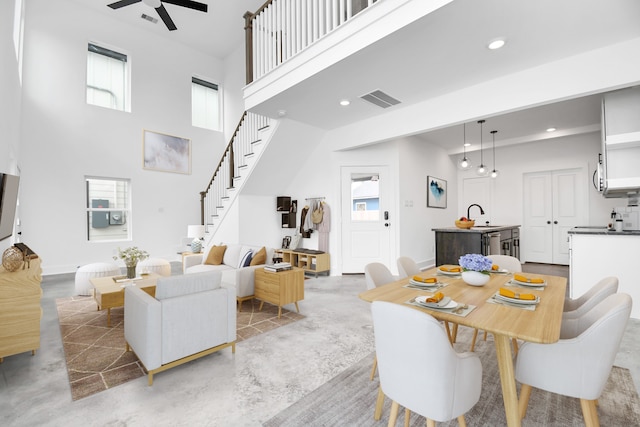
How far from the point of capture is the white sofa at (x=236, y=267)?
3.75 metres

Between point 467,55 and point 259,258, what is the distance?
343 cm

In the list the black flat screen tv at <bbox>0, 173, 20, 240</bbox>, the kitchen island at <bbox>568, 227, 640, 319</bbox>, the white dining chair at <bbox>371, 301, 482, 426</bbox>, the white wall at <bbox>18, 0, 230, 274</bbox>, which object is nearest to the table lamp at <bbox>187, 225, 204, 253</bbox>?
the white wall at <bbox>18, 0, 230, 274</bbox>

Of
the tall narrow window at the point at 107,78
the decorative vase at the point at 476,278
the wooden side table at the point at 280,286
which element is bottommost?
the wooden side table at the point at 280,286

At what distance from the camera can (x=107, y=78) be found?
22.8 feet

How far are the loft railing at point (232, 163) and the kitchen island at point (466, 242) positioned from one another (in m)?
3.83

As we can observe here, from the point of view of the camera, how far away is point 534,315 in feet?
4.97

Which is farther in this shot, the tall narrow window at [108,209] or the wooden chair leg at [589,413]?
the tall narrow window at [108,209]

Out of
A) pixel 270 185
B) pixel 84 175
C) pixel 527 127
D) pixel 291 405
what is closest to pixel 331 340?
pixel 291 405

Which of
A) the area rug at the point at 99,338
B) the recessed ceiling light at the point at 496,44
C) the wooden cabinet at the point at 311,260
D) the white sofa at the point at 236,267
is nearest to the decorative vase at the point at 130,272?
the area rug at the point at 99,338

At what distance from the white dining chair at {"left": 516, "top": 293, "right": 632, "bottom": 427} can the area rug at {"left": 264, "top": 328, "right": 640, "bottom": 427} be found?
323 millimetres

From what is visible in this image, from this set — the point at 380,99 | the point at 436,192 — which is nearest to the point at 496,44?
the point at 380,99

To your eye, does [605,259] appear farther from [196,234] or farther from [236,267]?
[196,234]

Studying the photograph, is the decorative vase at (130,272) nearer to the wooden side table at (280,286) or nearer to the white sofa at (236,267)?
the white sofa at (236,267)

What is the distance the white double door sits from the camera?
657cm
